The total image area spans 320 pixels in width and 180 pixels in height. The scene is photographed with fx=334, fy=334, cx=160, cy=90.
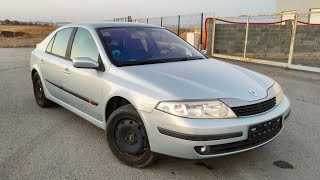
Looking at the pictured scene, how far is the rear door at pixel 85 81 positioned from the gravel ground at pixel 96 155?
455 millimetres

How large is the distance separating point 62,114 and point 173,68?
2.54 meters

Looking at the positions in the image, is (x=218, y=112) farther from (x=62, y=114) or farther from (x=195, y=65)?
(x=62, y=114)

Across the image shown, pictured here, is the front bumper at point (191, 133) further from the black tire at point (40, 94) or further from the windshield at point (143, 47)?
the black tire at point (40, 94)

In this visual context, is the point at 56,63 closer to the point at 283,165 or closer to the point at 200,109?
the point at 200,109

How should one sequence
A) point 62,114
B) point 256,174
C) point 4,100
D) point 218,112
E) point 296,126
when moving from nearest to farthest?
1. point 218,112
2. point 256,174
3. point 296,126
4. point 62,114
5. point 4,100

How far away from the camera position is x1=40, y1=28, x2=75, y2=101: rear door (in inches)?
191

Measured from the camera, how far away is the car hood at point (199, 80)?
321cm

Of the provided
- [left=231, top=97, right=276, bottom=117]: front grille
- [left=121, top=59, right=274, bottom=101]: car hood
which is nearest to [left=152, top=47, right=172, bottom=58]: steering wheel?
[left=121, top=59, right=274, bottom=101]: car hood

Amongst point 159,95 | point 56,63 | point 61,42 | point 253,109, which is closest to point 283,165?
point 253,109

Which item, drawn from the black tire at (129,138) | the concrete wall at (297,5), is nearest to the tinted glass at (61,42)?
the black tire at (129,138)

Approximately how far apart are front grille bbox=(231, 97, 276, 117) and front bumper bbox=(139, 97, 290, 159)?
0.05 m

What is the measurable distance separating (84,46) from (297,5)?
19.6 metres

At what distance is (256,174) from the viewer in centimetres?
342

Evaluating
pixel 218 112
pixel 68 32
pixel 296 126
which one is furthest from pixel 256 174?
pixel 68 32
